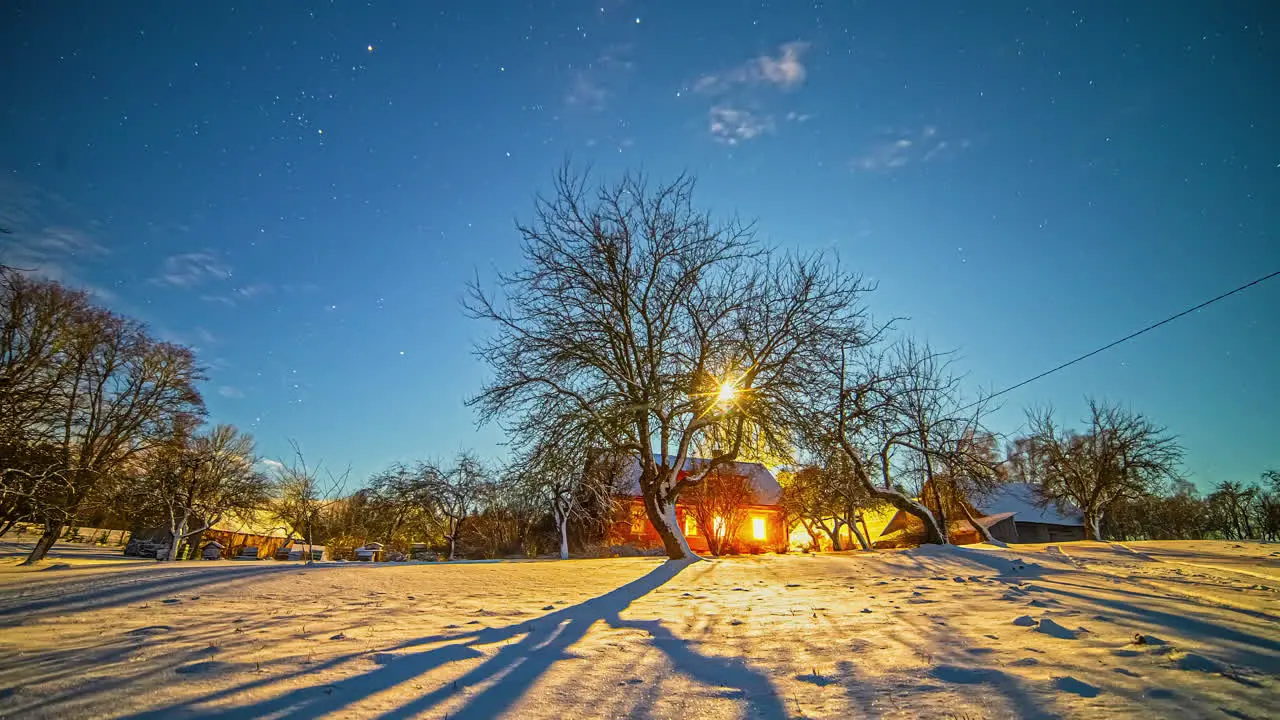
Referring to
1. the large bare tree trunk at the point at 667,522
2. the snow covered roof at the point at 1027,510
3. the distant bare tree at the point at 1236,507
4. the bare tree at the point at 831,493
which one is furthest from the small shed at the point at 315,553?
the distant bare tree at the point at 1236,507

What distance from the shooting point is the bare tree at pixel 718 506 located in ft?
95.4

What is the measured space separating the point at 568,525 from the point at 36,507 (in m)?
27.7

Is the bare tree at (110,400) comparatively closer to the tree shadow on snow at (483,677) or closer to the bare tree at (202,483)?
the bare tree at (202,483)

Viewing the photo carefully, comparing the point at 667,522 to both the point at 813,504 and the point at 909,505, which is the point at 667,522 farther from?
the point at 813,504

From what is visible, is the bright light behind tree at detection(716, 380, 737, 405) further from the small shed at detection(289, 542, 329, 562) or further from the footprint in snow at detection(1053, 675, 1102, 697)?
the small shed at detection(289, 542, 329, 562)

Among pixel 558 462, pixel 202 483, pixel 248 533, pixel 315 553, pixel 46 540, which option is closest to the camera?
pixel 558 462

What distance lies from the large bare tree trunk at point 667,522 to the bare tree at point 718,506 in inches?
614

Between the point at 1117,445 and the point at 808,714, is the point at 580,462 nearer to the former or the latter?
the point at 808,714

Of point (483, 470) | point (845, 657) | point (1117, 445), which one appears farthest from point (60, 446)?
point (1117, 445)

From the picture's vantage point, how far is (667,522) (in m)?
13.0

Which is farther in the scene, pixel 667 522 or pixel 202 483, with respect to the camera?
pixel 202 483

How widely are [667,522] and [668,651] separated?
9.28 m

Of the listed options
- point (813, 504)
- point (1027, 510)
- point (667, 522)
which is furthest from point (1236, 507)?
point (667, 522)

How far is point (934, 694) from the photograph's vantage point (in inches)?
109
